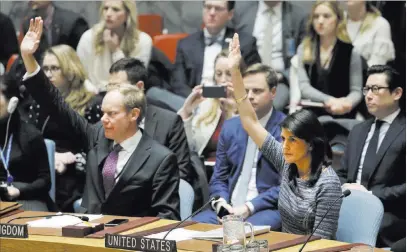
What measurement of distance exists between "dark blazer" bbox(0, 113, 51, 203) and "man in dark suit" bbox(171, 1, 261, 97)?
1481mm

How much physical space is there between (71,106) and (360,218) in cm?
246

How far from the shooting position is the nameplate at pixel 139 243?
3662 millimetres

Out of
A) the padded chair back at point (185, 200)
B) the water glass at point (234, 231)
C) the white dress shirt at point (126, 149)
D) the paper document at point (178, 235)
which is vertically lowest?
the padded chair back at point (185, 200)

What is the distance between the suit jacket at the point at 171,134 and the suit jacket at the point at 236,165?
0.80ft

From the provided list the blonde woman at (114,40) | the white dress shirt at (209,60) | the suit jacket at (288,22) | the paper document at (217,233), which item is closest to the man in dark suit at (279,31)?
the suit jacket at (288,22)

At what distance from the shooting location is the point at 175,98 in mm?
6551

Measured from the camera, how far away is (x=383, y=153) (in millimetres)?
5367

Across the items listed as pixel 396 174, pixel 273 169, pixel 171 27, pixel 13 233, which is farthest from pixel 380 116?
pixel 171 27

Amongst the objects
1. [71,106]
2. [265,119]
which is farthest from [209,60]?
[265,119]

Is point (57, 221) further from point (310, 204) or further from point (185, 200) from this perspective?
point (310, 204)

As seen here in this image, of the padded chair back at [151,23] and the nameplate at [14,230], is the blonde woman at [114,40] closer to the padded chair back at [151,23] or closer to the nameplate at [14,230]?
the padded chair back at [151,23]

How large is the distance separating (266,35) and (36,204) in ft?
7.63

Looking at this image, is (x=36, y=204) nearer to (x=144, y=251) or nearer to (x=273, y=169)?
(x=273, y=169)

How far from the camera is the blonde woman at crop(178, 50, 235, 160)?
20.3 feet
